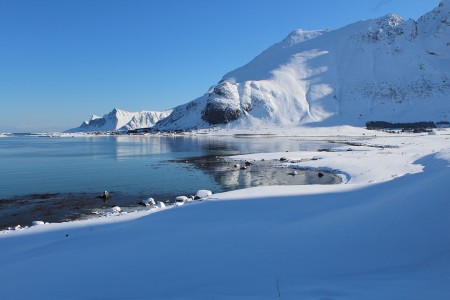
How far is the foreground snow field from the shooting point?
7168 mm

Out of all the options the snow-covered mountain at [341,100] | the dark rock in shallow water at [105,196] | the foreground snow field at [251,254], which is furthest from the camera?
the snow-covered mountain at [341,100]

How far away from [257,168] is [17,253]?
100ft

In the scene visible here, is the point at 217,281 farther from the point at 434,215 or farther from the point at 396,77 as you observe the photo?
the point at 396,77

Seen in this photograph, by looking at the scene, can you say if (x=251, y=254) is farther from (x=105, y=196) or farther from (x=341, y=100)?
(x=341, y=100)

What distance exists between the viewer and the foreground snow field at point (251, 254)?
717cm

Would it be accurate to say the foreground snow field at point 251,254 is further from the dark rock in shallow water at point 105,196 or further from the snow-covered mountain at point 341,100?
the snow-covered mountain at point 341,100

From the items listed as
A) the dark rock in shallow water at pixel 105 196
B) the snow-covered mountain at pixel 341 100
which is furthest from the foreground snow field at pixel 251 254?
the snow-covered mountain at pixel 341 100

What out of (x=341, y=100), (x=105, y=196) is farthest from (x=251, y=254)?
(x=341, y=100)

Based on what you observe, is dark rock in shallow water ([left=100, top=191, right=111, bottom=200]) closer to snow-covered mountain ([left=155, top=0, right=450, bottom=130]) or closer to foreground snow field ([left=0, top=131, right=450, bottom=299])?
foreground snow field ([left=0, top=131, right=450, bottom=299])

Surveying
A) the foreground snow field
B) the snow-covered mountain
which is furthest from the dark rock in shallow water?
the snow-covered mountain

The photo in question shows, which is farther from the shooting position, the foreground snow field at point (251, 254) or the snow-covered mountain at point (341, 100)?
the snow-covered mountain at point (341, 100)

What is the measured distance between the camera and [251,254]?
31.7 ft

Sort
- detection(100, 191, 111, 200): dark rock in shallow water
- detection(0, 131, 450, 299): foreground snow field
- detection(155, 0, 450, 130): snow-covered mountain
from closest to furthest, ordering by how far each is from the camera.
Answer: detection(0, 131, 450, 299): foreground snow field
detection(100, 191, 111, 200): dark rock in shallow water
detection(155, 0, 450, 130): snow-covered mountain

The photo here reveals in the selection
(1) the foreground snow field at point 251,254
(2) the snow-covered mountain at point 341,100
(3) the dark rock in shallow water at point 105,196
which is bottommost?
(3) the dark rock in shallow water at point 105,196
